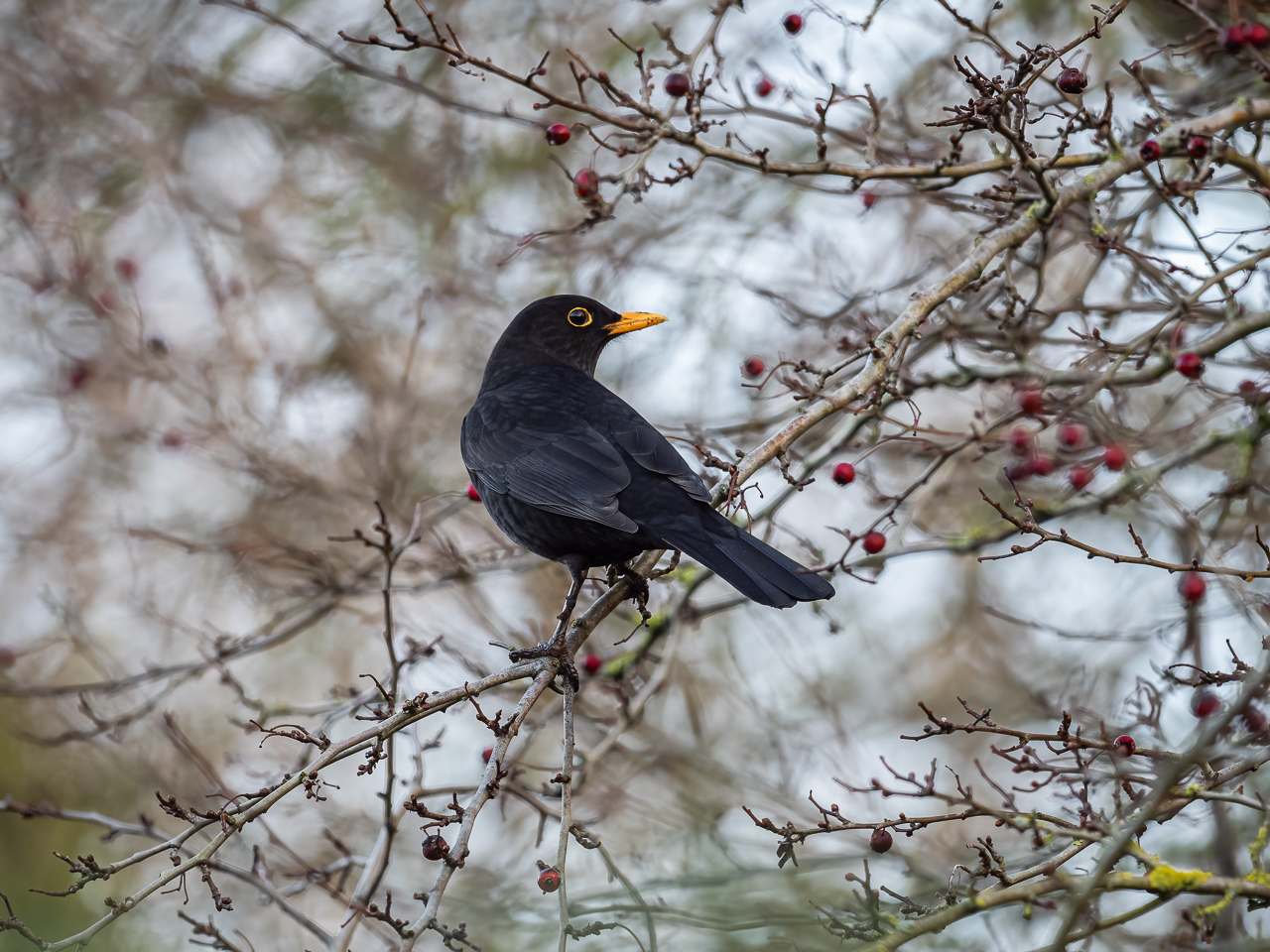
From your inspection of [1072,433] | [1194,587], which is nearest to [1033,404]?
[1072,433]

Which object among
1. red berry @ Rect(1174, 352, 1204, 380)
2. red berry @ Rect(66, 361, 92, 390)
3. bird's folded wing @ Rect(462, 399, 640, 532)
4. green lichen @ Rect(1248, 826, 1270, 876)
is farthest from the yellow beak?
red berry @ Rect(66, 361, 92, 390)

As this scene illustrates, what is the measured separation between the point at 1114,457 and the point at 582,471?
1.92 metres

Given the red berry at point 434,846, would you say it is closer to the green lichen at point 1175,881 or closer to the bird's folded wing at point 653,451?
the bird's folded wing at point 653,451

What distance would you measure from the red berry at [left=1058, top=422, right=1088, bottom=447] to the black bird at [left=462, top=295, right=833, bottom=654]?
101 cm

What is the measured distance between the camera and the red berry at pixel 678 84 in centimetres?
392

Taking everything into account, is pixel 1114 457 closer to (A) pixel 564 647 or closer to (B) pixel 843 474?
(B) pixel 843 474

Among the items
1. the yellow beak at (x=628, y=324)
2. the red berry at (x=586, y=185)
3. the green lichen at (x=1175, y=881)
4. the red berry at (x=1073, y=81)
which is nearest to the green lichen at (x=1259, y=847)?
the green lichen at (x=1175, y=881)

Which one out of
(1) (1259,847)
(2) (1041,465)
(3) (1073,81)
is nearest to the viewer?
(1) (1259,847)

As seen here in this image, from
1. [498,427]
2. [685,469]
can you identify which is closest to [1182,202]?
[685,469]

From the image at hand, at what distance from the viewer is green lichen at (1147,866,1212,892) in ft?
8.27

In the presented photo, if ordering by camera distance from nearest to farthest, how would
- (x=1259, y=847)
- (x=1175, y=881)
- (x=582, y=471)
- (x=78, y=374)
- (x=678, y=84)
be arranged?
(x=1175, y=881) < (x=1259, y=847) < (x=678, y=84) < (x=582, y=471) < (x=78, y=374)

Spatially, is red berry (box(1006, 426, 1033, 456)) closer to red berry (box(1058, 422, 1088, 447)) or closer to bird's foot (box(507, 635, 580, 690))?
red berry (box(1058, 422, 1088, 447))

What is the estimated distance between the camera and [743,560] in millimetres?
3873

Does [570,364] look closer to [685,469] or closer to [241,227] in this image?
[685,469]
